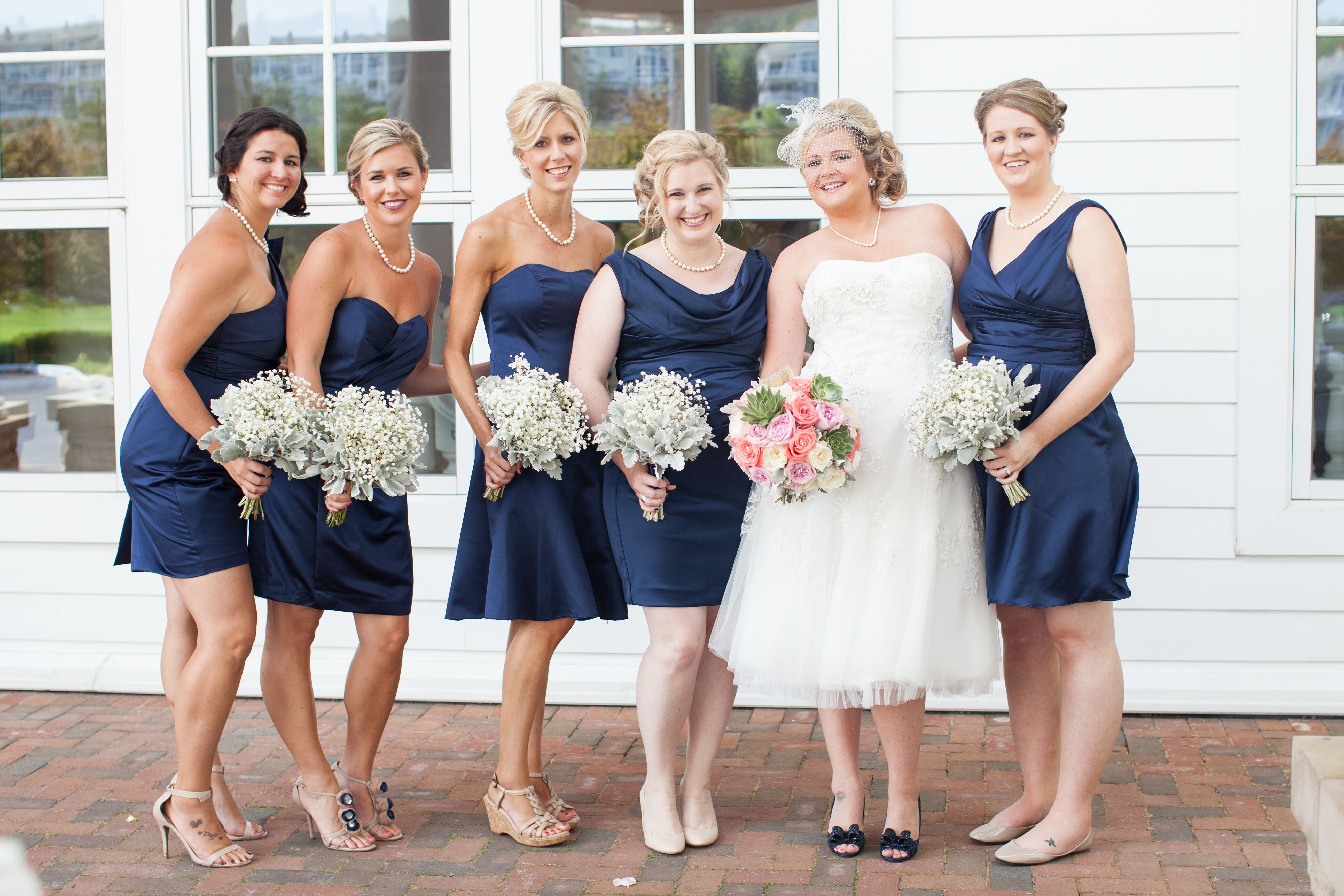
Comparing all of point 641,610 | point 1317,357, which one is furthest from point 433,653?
point 1317,357

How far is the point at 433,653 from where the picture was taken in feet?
17.3

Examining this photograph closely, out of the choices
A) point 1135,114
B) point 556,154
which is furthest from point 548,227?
point 1135,114

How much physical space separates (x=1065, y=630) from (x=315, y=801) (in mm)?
2305

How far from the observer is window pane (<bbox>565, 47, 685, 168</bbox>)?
5094mm

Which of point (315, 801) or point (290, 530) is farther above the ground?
point (290, 530)

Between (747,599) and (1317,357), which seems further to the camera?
(1317,357)

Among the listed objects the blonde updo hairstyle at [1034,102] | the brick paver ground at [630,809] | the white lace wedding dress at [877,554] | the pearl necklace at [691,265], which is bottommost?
the brick paver ground at [630,809]

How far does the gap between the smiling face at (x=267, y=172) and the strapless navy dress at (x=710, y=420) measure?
1.00m

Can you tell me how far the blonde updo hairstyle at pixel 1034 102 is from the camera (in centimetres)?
327

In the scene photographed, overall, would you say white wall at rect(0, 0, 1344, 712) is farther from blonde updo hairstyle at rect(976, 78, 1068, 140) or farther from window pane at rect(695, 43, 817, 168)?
blonde updo hairstyle at rect(976, 78, 1068, 140)

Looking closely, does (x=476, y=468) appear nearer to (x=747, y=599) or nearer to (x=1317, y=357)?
(x=747, y=599)

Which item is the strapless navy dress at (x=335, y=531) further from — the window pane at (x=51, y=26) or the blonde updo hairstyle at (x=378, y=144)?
the window pane at (x=51, y=26)

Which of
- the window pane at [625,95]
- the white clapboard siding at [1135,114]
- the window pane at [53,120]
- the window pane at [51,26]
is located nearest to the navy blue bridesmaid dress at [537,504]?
the window pane at [625,95]

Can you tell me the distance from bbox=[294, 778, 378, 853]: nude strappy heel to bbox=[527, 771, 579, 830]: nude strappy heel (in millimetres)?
532
